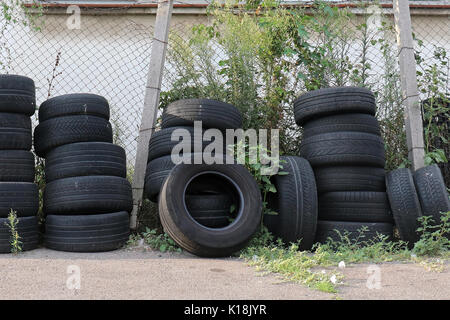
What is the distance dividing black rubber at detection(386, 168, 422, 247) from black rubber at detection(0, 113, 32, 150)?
12.0 ft

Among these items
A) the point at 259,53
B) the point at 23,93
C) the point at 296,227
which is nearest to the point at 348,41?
the point at 259,53

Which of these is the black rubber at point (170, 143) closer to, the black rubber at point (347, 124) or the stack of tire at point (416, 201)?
the black rubber at point (347, 124)

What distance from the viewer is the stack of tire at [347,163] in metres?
4.32

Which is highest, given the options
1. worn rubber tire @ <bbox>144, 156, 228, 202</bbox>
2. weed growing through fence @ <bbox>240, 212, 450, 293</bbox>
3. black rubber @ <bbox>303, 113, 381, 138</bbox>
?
black rubber @ <bbox>303, 113, 381, 138</bbox>

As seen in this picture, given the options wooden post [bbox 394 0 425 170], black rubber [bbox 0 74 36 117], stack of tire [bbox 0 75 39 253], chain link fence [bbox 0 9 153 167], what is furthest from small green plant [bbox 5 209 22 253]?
wooden post [bbox 394 0 425 170]

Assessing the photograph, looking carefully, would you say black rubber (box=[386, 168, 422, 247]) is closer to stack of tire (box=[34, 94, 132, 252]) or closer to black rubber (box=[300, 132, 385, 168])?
black rubber (box=[300, 132, 385, 168])

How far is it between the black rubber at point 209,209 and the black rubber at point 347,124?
4.37 feet

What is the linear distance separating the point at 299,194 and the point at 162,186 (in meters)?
1.32

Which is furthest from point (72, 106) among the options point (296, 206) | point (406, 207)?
point (406, 207)

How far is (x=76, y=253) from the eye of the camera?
13.0 feet

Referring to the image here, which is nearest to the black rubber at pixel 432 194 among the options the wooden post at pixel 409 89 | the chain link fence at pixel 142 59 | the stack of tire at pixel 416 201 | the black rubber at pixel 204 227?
the stack of tire at pixel 416 201

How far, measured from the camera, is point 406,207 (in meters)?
4.11

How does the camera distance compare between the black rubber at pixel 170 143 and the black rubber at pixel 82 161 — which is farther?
the black rubber at pixel 170 143

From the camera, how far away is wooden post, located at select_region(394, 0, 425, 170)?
503 cm
